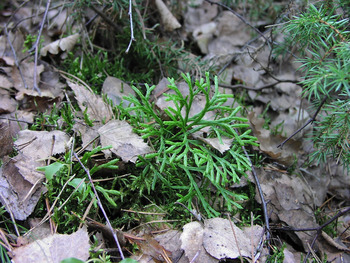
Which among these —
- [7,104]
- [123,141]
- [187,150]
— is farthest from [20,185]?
[187,150]

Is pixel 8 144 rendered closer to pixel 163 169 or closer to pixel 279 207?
pixel 163 169


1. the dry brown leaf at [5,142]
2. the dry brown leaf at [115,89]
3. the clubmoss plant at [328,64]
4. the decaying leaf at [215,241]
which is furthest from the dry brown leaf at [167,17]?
the decaying leaf at [215,241]

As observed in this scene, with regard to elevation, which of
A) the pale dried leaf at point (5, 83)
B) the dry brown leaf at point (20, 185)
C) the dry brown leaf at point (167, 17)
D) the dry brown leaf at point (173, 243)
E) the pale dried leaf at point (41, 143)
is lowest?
the dry brown leaf at point (173, 243)

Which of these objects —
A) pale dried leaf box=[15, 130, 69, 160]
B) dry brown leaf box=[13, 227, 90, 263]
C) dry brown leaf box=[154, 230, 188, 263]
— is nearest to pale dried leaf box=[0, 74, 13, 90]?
pale dried leaf box=[15, 130, 69, 160]

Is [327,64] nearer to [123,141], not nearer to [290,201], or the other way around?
[290,201]

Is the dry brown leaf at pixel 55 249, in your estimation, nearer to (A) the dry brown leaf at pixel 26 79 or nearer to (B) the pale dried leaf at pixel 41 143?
(B) the pale dried leaf at pixel 41 143
